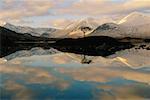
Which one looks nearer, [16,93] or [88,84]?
[16,93]

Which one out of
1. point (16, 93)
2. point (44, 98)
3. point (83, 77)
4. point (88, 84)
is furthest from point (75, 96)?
point (83, 77)

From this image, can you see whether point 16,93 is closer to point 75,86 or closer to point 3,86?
point 3,86

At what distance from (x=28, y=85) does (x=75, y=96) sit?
745cm

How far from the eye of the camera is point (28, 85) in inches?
1328

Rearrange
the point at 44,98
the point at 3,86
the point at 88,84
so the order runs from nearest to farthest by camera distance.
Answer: the point at 44,98, the point at 3,86, the point at 88,84

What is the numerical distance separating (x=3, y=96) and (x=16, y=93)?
152cm

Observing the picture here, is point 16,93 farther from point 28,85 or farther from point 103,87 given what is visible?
point 103,87

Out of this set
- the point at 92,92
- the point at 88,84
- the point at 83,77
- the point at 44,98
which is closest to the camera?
the point at 44,98

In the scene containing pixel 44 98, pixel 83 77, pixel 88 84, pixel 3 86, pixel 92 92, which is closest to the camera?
pixel 44 98

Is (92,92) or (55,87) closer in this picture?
(92,92)

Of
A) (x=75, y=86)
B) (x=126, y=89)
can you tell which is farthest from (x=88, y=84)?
(x=126, y=89)

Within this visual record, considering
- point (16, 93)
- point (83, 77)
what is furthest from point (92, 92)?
point (83, 77)

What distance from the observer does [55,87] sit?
107 ft

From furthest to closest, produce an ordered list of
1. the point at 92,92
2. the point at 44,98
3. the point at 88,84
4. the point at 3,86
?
1. the point at 88,84
2. the point at 3,86
3. the point at 92,92
4. the point at 44,98
